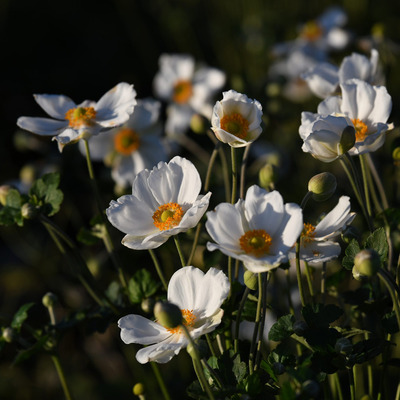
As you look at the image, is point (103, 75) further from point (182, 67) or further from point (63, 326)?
point (63, 326)

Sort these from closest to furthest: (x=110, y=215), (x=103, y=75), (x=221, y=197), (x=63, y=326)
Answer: (x=110, y=215) < (x=63, y=326) < (x=221, y=197) < (x=103, y=75)

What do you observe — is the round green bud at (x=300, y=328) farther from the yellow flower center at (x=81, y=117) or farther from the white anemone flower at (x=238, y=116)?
the yellow flower center at (x=81, y=117)

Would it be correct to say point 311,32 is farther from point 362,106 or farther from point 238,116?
point 238,116

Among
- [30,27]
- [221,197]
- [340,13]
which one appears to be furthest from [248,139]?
[30,27]

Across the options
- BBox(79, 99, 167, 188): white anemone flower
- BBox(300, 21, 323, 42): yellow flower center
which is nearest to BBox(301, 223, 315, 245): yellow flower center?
BBox(79, 99, 167, 188): white anemone flower

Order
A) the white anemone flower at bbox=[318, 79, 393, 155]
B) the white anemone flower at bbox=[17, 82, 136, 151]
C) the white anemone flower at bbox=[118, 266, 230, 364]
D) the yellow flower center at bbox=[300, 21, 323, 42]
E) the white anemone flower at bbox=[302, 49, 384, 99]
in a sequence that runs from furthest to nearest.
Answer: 1. the yellow flower center at bbox=[300, 21, 323, 42]
2. the white anemone flower at bbox=[302, 49, 384, 99]
3. the white anemone flower at bbox=[17, 82, 136, 151]
4. the white anemone flower at bbox=[318, 79, 393, 155]
5. the white anemone flower at bbox=[118, 266, 230, 364]

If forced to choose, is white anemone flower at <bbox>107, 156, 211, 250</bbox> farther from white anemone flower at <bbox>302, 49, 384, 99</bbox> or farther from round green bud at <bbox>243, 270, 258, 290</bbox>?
white anemone flower at <bbox>302, 49, 384, 99</bbox>
